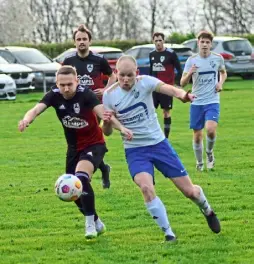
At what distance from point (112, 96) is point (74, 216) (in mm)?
1909

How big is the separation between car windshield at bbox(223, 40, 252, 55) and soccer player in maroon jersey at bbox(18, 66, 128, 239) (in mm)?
27609

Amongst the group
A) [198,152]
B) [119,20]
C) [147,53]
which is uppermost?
[198,152]

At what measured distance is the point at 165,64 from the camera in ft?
59.3

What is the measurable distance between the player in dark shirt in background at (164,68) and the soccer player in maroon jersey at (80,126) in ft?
27.7

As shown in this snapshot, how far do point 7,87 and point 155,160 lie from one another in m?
20.2

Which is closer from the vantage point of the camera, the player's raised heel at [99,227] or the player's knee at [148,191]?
the player's knee at [148,191]

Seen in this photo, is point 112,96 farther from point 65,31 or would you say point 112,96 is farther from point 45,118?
point 65,31

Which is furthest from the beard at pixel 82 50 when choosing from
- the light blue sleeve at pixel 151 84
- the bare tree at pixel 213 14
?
the bare tree at pixel 213 14

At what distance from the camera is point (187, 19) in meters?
74.6

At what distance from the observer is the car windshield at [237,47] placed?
1420 inches

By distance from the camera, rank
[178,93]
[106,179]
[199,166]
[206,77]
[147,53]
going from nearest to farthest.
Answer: [178,93]
[106,179]
[206,77]
[199,166]
[147,53]

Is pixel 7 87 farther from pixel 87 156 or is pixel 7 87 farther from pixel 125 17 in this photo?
pixel 125 17

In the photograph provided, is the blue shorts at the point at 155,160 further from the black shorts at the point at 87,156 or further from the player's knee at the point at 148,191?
the black shorts at the point at 87,156

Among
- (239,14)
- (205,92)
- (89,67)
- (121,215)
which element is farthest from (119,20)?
(121,215)
